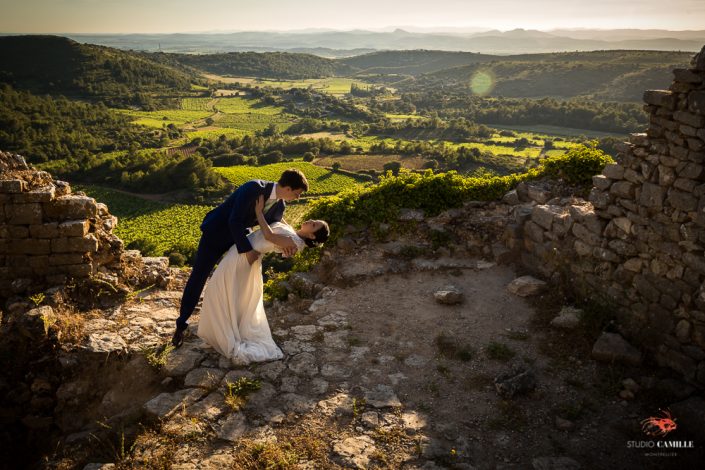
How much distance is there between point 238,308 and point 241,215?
1265mm

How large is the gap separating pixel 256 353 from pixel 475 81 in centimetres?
18733

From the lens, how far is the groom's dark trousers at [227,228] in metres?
5.68

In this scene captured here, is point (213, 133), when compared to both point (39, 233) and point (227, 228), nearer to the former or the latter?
point (39, 233)

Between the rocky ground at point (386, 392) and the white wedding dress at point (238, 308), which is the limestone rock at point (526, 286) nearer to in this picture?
the rocky ground at point (386, 392)

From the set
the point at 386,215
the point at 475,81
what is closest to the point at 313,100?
the point at 475,81

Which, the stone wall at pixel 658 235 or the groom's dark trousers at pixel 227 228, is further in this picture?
the groom's dark trousers at pixel 227 228

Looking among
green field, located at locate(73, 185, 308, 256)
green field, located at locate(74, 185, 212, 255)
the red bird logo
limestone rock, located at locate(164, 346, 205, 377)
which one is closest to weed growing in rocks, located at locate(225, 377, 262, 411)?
limestone rock, located at locate(164, 346, 205, 377)

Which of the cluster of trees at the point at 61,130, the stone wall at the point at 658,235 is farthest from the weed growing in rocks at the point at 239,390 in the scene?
the cluster of trees at the point at 61,130

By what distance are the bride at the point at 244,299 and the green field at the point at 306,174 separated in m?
51.8

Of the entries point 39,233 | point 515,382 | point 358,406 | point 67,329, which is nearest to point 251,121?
point 39,233

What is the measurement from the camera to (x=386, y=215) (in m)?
9.73

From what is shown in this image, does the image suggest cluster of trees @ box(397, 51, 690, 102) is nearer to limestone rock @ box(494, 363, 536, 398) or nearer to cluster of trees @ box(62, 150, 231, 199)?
cluster of trees @ box(62, 150, 231, 199)

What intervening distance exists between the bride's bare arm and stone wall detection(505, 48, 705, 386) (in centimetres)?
451

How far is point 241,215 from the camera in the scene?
223 inches
